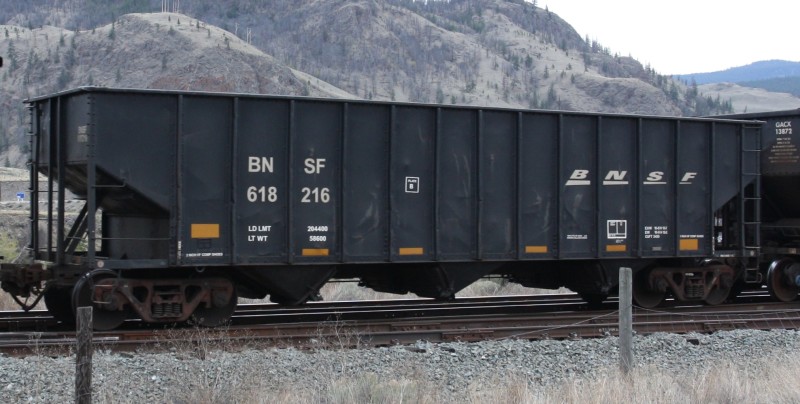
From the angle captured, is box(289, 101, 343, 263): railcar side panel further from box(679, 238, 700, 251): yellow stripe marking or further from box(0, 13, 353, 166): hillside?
box(0, 13, 353, 166): hillside

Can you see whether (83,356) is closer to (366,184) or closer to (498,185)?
(366,184)

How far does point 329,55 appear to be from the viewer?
13100 centimetres

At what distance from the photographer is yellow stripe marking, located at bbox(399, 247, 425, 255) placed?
13406 millimetres

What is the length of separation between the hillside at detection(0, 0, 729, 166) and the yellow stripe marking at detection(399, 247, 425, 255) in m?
71.7

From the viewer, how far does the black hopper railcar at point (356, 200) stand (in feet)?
39.4

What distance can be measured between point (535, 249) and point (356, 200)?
10.4 feet

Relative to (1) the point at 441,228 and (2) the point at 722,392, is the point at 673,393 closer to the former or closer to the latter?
(2) the point at 722,392

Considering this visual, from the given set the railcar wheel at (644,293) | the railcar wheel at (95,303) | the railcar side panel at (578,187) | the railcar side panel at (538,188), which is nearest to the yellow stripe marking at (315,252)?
the railcar wheel at (95,303)

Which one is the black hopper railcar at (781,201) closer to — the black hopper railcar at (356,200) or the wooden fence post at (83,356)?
the black hopper railcar at (356,200)

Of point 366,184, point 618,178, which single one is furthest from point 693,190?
point 366,184

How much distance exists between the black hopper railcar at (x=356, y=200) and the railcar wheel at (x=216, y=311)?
31 millimetres

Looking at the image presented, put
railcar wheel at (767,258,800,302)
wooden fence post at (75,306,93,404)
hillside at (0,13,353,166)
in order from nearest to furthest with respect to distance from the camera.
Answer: wooden fence post at (75,306,93,404)
railcar wheel at (767,258,800,302)
hillside at (0,13,353,166)

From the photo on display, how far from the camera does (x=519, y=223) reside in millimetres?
14156

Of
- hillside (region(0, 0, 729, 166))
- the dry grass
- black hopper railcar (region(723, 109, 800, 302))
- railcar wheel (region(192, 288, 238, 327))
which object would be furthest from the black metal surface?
hillside (region(0, 0, 729, 166))
